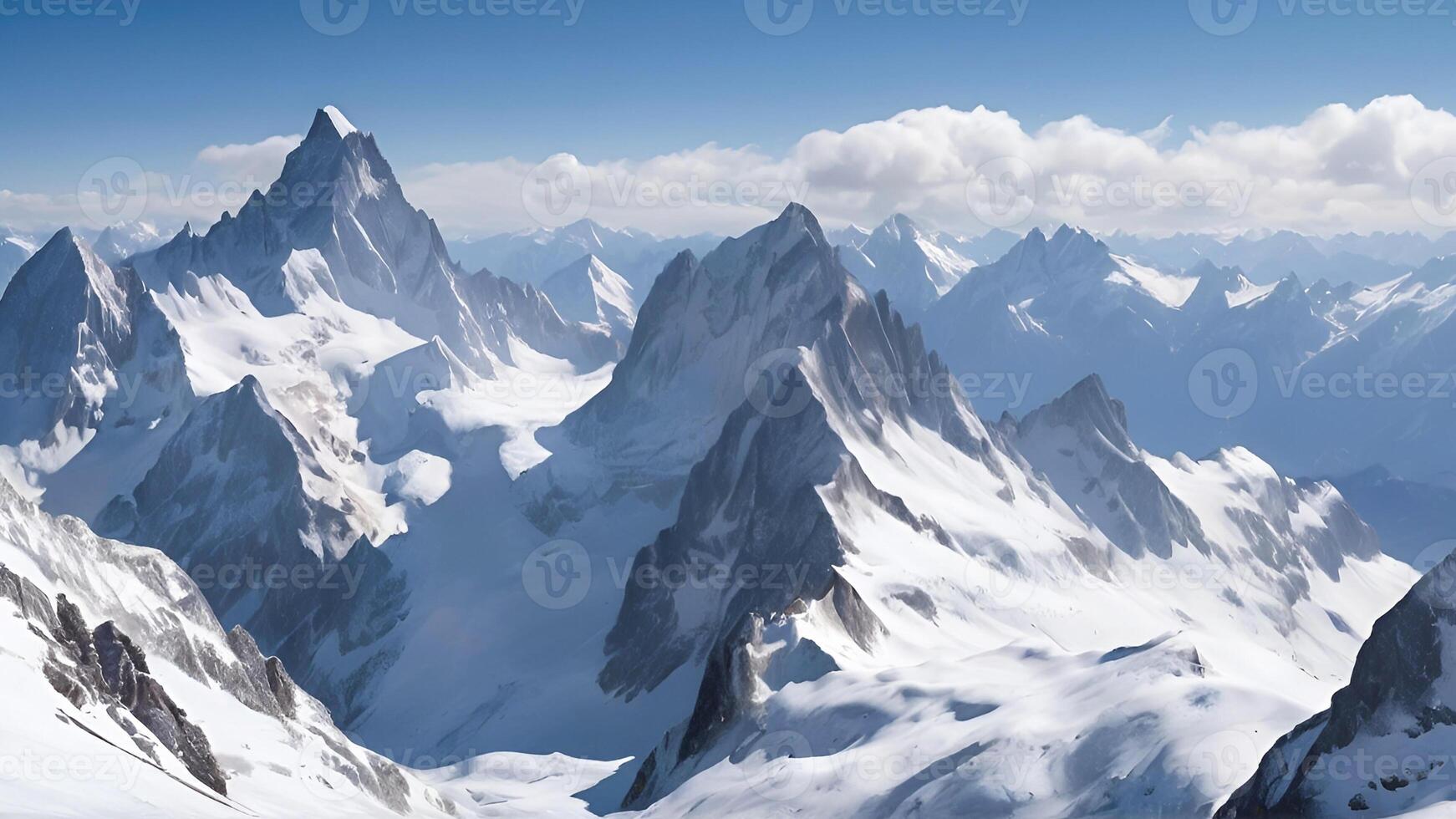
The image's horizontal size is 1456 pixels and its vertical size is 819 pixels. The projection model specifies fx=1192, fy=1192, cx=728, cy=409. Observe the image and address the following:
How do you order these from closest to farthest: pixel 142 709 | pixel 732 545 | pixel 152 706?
pixel 142 709
pixel 152 706
pixel 732 545

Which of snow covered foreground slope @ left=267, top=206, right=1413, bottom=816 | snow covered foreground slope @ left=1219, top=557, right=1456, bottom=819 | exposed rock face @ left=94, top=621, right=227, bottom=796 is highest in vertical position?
exposed rock face @ left=94, top=621, right=227, bottom=796

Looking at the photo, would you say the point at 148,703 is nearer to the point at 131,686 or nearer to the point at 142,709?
the point at 142,709

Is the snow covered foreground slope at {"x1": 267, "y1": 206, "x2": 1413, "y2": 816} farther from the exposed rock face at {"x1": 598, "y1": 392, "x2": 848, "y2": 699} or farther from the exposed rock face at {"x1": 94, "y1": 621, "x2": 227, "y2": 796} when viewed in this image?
the exposed rock face at {"x1": 94, "y1": 621, "x2": 227, "y2": 796}

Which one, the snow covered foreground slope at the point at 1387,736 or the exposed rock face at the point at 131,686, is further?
the exposed rock face at the point at 131,686

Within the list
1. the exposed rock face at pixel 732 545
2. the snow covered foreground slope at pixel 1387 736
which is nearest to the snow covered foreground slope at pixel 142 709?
the snow covered foreground slope at pixel 1387 736

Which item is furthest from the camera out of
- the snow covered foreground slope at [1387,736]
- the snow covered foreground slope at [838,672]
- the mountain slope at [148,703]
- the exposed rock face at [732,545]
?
the exposed rock face at [732,545]

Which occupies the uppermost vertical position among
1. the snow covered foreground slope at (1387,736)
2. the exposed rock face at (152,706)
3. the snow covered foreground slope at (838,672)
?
the exposed rock face at (152,706)

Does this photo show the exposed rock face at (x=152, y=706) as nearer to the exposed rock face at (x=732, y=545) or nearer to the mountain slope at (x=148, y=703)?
the mountain slope at (x=148, y=703)

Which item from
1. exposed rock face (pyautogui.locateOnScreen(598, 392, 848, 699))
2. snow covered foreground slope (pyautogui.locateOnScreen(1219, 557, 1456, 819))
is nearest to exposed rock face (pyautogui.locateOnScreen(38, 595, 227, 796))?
snow covered foreground slope (pyautogui.locateOnScreen(1219, 557, 1456, 819))

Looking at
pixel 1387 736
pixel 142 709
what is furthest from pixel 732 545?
pixel 1387 736

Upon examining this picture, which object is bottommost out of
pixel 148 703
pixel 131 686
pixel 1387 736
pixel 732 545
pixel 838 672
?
pixel 838 672

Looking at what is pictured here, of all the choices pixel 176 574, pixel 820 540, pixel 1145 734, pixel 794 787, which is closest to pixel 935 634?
pixel 820 540
